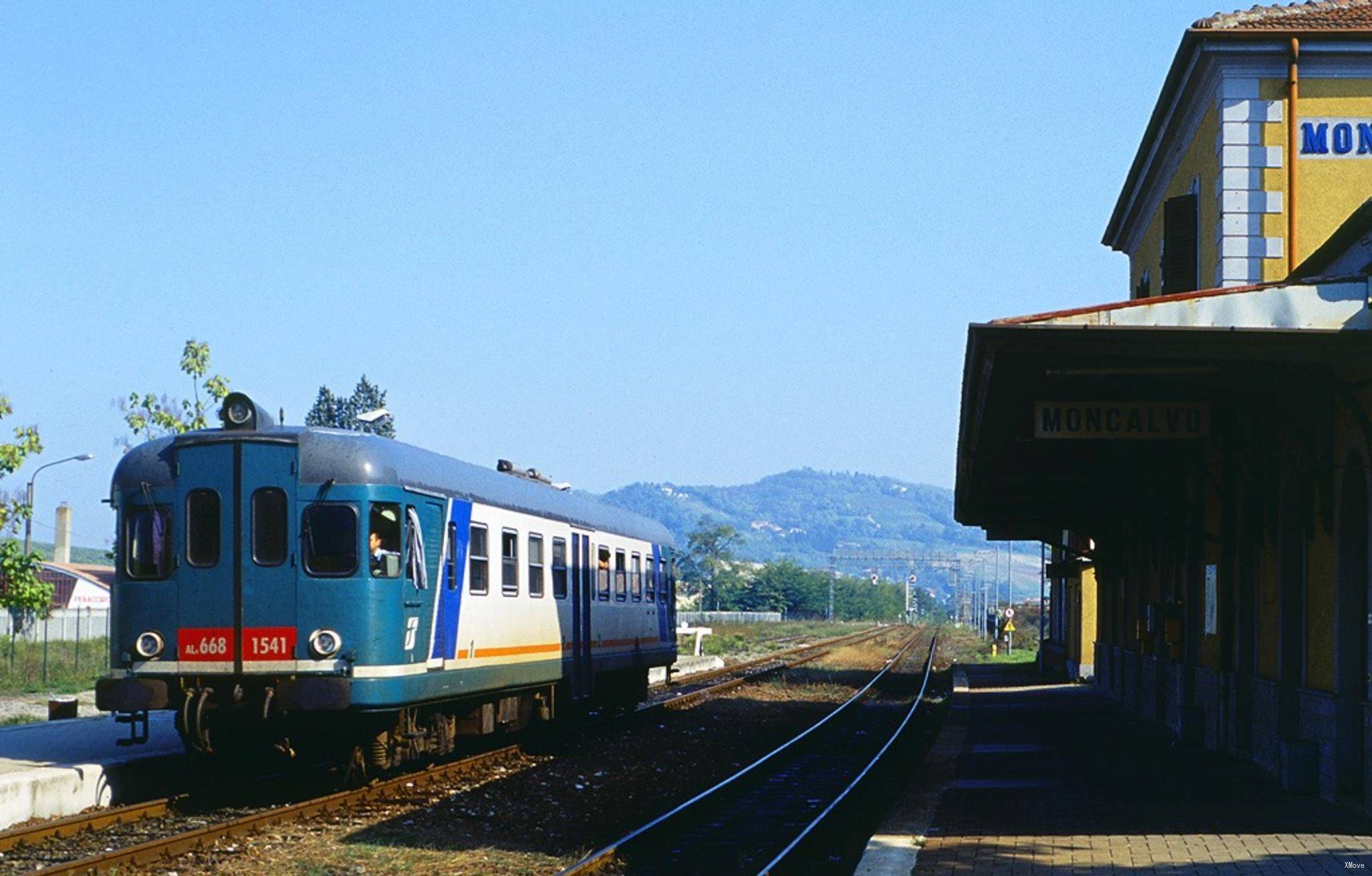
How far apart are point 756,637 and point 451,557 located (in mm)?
67158

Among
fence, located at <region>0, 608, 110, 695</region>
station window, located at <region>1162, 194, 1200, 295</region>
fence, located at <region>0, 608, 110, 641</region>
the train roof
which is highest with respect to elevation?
station window, located at <region>1162, 194, 1200, 295</region>

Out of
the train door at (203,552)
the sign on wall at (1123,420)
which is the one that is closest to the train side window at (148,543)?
the train door at (203,552)

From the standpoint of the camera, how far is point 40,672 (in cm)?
3556

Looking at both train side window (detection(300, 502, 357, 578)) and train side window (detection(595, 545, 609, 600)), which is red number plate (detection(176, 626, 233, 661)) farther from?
train side window (detection(595, 545, 609, 600))

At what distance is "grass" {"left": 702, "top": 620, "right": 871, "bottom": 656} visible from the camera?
6128 cm

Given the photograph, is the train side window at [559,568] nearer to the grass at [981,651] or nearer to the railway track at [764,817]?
the railway track at [764,817]

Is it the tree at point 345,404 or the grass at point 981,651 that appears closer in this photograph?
the grass at point 981,651

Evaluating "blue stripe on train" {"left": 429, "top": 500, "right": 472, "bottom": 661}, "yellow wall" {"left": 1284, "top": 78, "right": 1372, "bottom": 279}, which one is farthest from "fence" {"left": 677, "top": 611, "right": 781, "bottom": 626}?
"blue stripe on train" {"left": 429, "top": 500, "right": 472, "bottom": 661}

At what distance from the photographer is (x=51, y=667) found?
3756cm

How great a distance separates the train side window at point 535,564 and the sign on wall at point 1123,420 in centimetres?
626

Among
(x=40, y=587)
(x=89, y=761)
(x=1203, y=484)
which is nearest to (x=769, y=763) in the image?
(x=1203, y=484)

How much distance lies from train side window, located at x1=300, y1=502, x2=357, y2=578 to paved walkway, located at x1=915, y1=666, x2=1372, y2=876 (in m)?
5.22

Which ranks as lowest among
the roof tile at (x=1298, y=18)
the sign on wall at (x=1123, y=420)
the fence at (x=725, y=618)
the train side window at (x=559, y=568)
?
the fence at (x=725, y=618)

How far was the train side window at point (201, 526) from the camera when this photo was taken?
1479cm
